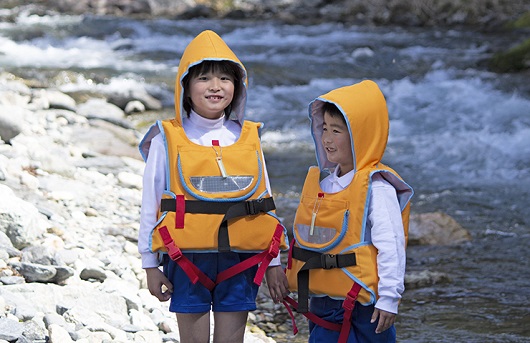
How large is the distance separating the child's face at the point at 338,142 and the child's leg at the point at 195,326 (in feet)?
2.39

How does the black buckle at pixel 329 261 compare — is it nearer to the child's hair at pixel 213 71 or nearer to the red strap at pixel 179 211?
the red strap at pixel 179 211

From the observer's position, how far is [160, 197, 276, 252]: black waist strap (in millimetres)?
3068

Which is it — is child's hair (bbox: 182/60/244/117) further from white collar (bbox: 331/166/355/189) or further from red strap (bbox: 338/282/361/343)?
red strap (bbox: 338/282/361/343)

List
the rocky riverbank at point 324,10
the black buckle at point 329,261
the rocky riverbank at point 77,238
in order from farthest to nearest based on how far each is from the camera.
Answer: the rocky riverbank at point 324,10
the rocky riverbank at point 77,238
the black buckle at point 329,261

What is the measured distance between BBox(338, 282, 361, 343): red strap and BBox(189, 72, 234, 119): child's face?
0.82 meters

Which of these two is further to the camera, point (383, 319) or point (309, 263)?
point (309, 263)

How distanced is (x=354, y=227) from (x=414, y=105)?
934cm

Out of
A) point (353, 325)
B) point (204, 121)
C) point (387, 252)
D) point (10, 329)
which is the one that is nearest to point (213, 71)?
point (204, 121)

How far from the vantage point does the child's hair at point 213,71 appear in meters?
3.24

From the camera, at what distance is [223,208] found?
3.10m

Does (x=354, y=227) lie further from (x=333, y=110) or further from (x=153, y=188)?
(x=153, y=188)

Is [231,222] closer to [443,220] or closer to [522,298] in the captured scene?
[522,298]

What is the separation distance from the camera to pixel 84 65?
1434cm

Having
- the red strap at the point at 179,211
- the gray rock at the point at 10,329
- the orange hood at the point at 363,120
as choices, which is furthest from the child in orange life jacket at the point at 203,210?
the gray rock at the point at 10,329
